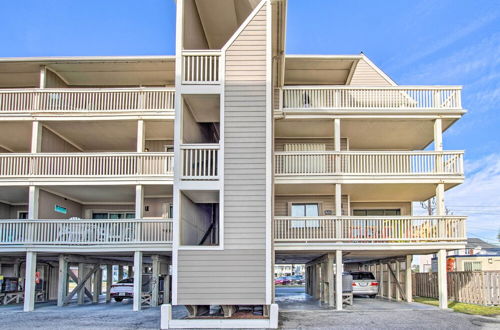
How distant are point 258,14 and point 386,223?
9115 mm

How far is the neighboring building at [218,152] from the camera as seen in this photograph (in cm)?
1544

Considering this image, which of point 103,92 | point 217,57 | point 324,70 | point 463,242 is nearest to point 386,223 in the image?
point 463,242

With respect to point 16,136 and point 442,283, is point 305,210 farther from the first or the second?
point 16,136

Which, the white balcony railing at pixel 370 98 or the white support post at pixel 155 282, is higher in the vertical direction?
the white balcony railing at pixel 370 98

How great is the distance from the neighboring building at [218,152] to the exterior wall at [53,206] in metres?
0.10

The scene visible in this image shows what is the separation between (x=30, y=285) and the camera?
19.1m

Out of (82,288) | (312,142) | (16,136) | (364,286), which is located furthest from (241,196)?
(16,136)

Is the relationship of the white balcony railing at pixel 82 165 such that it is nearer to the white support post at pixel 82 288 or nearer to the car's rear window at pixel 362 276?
the white support post at pixel 82 288

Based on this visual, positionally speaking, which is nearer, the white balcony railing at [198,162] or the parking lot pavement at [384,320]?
the parking lot pavement at [384,320]

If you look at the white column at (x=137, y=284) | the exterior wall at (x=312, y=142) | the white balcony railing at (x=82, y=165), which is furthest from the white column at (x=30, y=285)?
the exterior wall at (x=312, y=142)

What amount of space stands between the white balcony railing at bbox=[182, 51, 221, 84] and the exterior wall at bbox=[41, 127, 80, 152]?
8976mm

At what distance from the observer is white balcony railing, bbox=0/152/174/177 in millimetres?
20281

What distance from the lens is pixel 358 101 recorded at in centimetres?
2092

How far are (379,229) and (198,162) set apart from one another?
7791 mm
